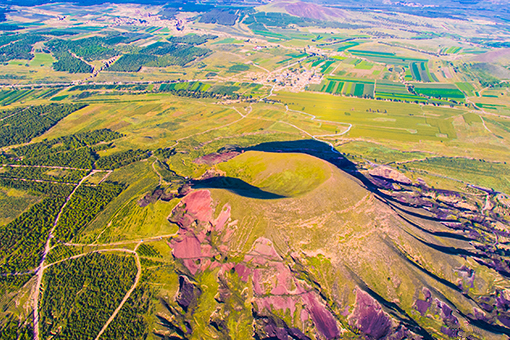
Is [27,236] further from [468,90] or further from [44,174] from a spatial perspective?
[468,90]

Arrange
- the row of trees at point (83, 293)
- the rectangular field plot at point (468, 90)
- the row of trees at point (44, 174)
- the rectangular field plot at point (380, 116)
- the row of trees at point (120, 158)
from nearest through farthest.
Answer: the row of trees at point (83, 293) → the row of trees at point (44, 174) → the row of trees at point (120, 158) → the rectangular field plot at point (380, 116) → the rectangular field plot at point (468, 90)

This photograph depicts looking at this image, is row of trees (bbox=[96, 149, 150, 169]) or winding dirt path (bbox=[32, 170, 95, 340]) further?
row of trees (bbox=[96, 149, 150, 169])

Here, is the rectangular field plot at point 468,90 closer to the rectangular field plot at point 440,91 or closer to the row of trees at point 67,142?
the rectangular field plot at point 440,91

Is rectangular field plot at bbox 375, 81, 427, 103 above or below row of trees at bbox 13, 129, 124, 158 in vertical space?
above

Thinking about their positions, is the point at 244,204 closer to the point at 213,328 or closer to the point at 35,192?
the point at 213,328

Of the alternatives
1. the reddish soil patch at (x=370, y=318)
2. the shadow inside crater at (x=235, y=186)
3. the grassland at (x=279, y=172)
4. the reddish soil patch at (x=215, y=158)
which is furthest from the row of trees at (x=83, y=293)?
the reddish soil patch at (x=370, y=318)

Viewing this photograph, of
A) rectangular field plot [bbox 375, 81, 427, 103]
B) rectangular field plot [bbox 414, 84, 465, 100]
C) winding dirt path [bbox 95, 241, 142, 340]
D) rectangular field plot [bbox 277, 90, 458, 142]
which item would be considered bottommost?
winding dirt path [bbox 95, 241, 142, 340]

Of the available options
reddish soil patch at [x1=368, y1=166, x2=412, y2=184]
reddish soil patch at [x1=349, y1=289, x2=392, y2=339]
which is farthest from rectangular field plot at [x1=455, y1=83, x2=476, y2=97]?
reddish soil patch at [x1=349, y1=289, x2=392, y2=339]

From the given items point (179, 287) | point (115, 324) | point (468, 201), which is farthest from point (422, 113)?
point (115, 324)

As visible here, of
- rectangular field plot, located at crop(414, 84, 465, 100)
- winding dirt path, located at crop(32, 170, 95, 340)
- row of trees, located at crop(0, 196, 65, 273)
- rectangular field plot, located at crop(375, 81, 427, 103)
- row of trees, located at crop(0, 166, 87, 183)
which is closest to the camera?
winding dirt path, located at crop(32, 170, 95, 340)

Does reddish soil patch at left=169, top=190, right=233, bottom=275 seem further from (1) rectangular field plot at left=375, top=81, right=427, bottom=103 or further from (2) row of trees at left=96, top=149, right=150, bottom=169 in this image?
(1) rectangular field plot at left=375, top=81, right=427, bottom=103

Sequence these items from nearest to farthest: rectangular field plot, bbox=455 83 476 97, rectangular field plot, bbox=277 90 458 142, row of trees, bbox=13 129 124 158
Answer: row of trees, bbox=13 129 124 158 < rectangular field plot, bbox=277 90 458 142 < rectangular field plot, bbox=455 83 476 97

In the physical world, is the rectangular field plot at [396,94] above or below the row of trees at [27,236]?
above
